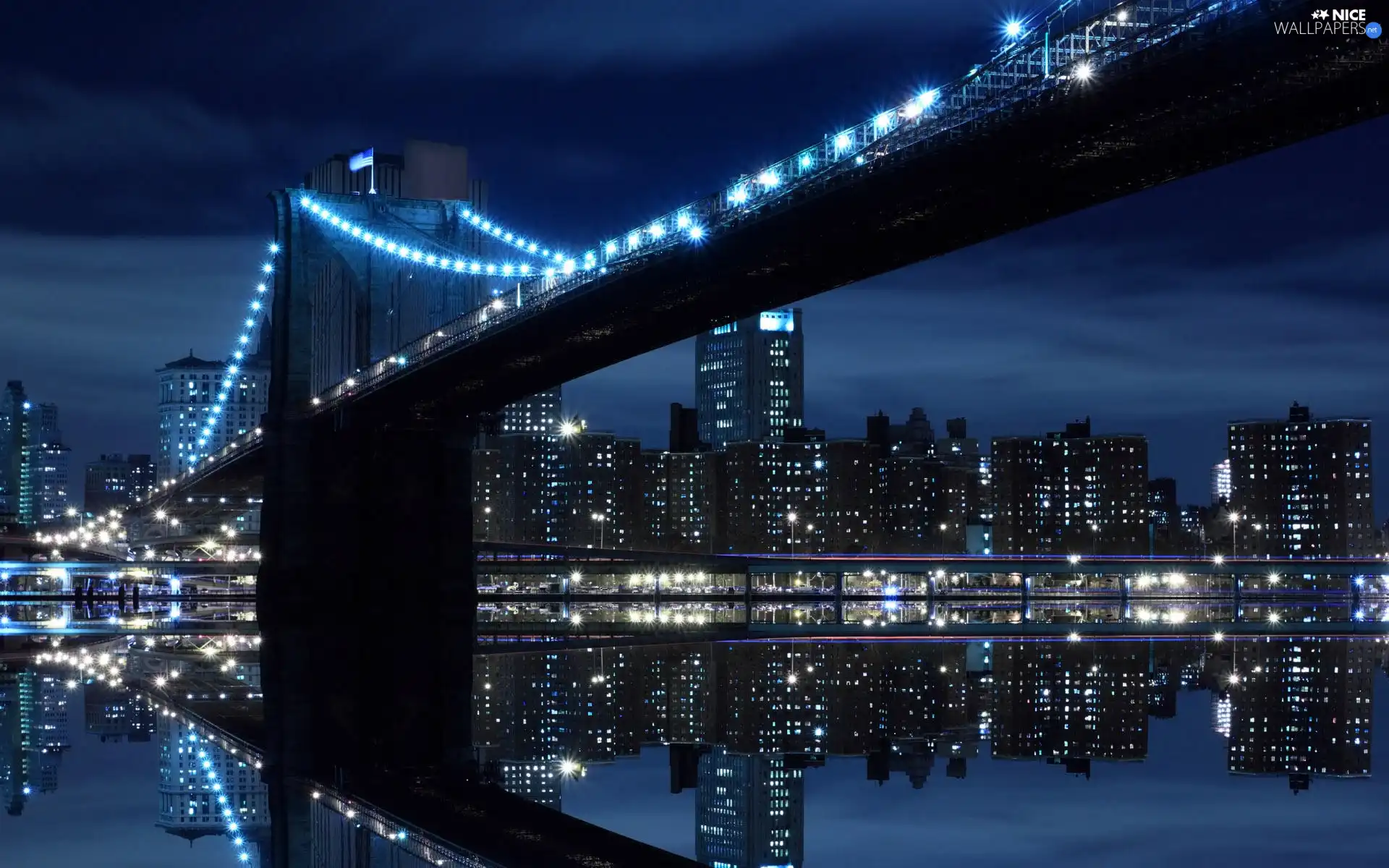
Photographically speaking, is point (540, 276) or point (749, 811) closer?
point (749, 811)

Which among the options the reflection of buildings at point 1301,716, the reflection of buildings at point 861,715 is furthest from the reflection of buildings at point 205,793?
the reflection of buildings at point 1301,716

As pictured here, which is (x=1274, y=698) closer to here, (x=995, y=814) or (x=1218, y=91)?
(x=1218, y=91)

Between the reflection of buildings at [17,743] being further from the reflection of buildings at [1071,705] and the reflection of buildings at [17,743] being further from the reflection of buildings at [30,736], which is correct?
the reflection of buildings at [1071,705]

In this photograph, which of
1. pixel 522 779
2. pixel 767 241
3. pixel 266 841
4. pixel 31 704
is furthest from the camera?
pixel 767 241

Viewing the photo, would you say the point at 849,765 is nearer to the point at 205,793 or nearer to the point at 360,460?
the point at 205,793

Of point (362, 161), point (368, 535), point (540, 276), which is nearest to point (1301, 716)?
point (540, 276)

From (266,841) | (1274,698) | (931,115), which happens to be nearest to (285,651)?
(931,115)

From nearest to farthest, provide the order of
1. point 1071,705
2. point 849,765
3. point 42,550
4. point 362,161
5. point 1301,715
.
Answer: point 849,765 → point 1301,715 → point 1071,705 → point 362,161 → point 42,550
